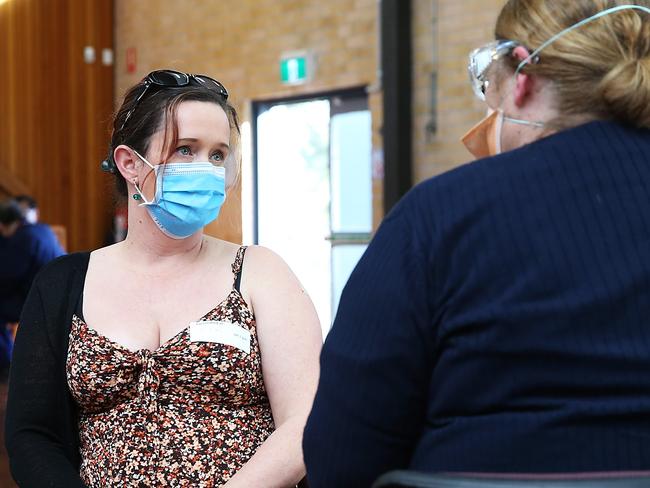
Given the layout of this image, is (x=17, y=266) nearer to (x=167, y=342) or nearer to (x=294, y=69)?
(x=294, y=69)

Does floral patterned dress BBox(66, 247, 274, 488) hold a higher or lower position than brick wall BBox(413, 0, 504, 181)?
lower

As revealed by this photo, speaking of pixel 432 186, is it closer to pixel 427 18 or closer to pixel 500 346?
pixel 500 346

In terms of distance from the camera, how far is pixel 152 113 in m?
1.75

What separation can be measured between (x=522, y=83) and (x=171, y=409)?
3.01 ft

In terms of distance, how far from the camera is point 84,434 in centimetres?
169

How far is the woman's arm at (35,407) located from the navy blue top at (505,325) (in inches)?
30.3

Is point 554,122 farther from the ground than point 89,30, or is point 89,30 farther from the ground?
point 89,30

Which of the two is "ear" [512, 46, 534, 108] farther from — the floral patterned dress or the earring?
the earring

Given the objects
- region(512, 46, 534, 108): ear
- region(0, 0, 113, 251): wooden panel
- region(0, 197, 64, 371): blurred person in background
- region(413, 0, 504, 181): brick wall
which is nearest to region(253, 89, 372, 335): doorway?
region(413, 0, 504, 181): brick wall

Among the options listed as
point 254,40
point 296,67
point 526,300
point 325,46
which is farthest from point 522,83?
point 254,40

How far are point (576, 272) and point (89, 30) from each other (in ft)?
28.0

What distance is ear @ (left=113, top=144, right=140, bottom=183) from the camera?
1813mm

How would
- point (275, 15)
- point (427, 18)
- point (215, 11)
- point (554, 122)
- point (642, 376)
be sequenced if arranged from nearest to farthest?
point (642, 376), point (554, 122), point (427, 18), point (275, 15), point (215, 11)

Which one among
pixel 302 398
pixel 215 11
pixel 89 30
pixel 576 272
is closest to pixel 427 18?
pixel 215 11
